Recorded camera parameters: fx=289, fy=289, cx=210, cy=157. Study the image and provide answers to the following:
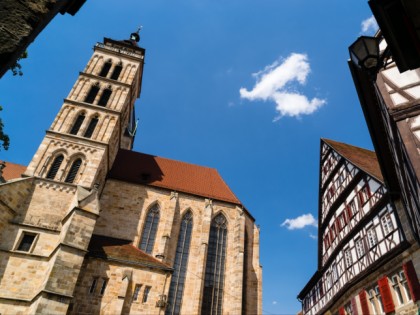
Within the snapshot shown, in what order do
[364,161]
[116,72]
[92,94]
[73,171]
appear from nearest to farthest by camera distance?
[364,161] → [73,171] → [92,94] → [116,72]

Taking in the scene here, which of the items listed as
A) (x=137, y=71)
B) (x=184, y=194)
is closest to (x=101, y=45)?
(x=137, y=71)

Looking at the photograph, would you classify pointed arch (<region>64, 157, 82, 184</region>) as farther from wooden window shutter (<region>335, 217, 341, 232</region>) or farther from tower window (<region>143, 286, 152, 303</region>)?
wooden window shutter (<region>335, 217, 341, 232</region>)

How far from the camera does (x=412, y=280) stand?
8633 millimetres

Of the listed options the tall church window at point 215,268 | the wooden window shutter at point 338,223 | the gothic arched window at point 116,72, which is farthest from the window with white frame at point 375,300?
the gothic arched window at point 116,72

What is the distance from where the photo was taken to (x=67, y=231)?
556 inches

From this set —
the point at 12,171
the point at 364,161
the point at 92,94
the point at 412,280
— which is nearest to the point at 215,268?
the point at 364,161

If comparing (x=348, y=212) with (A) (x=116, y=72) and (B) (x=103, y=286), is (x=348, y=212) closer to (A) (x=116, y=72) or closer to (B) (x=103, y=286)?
(B) (x=103, y=286)

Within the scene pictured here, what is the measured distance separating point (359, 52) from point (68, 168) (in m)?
17.3

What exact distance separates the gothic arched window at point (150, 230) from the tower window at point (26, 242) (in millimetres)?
6602

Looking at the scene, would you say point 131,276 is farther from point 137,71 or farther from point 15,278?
point 137,71

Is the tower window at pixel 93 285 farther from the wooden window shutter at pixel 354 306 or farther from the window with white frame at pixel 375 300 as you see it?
the window with white frame at pixel 375 300

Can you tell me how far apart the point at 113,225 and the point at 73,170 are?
446 cm

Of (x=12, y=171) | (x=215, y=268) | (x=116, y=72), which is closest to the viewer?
(x=215, y=268)

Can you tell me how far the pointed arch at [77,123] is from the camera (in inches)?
773
